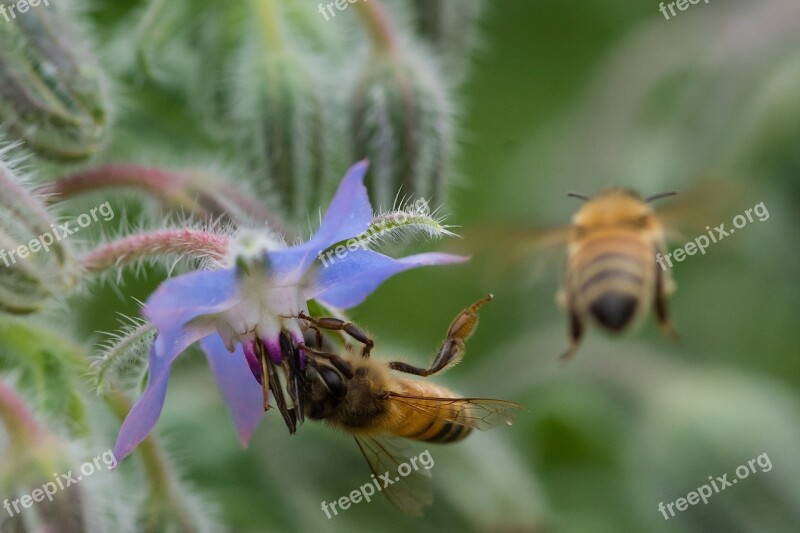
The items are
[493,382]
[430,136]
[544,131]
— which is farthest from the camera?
[544,131]

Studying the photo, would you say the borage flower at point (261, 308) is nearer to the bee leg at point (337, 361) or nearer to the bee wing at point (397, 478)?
the bee leg at point (337, 361)

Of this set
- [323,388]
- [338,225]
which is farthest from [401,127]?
[338,225]

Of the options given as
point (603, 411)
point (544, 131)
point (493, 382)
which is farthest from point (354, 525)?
point (544, 131)

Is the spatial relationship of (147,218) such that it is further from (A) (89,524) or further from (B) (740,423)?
(B) (740,423)

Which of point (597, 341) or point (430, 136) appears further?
point (597, 341)

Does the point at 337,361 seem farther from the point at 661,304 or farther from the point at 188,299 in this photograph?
the point at 661,304

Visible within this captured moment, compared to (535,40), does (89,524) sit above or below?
below

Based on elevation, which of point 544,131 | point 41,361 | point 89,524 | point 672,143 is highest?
point 544,131
